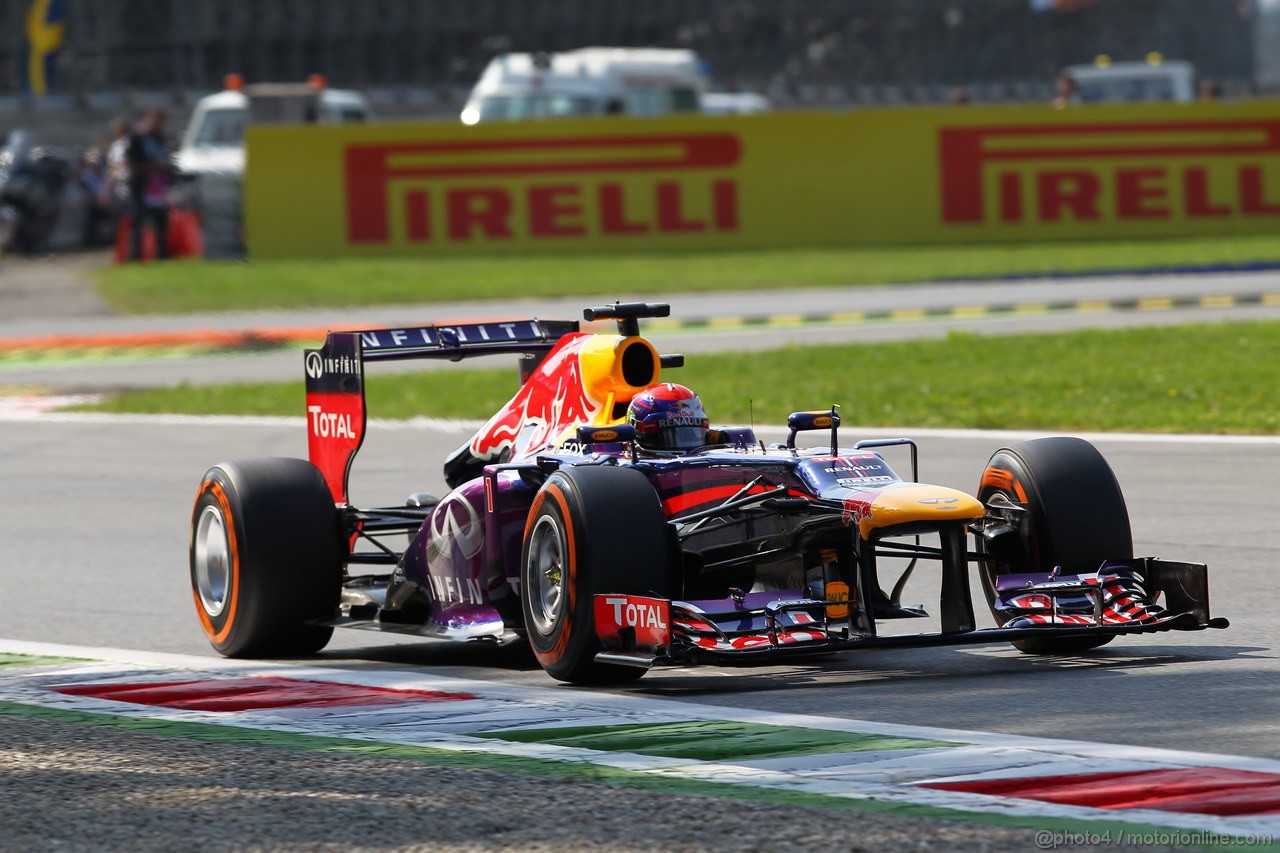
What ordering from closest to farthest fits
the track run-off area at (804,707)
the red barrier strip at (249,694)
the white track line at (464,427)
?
the track run-off area at (804,707)
the red barrier strip at (249,694)
the white track line at (464,427)

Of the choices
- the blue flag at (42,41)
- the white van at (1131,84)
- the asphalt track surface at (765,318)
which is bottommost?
the asphalt track surface at (765,318)

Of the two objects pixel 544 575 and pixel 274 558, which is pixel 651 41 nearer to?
pixel 274 558

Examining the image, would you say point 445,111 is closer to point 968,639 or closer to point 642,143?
point 642,143

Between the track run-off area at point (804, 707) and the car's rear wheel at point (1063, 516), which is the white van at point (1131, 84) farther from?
the car's rear wheel at point (1063, 516)

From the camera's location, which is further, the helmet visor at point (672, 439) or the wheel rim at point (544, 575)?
the helmet visor at point (672, 439)

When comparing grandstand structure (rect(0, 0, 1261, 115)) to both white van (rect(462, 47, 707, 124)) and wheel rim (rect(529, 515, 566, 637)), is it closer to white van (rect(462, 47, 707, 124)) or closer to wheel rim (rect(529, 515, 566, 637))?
white van (rect(462, 47, 707, 124))

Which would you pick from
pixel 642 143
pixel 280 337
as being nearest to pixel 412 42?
pixel 642 143

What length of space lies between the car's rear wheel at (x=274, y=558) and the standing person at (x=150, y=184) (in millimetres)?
21461

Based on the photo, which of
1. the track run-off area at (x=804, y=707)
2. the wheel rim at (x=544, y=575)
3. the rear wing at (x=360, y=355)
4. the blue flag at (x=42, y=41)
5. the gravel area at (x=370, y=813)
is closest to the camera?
the gravel area at (x=370, y=813)

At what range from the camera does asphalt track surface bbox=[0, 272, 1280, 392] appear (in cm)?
1947

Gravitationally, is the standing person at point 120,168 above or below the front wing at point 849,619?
above

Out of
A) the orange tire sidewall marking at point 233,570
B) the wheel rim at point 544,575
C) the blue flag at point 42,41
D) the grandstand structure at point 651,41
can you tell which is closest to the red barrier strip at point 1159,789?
the wheel rim at point 544,575

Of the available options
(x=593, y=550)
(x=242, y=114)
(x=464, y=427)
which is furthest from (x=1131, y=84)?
(x=593, y=550)

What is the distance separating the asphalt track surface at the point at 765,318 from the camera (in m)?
19.5
